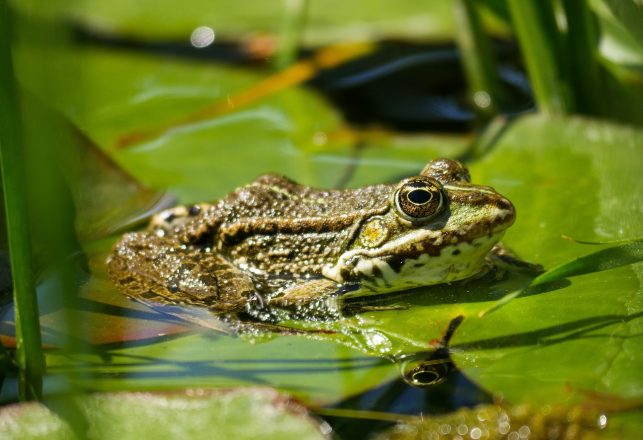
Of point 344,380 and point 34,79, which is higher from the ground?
point 34,79

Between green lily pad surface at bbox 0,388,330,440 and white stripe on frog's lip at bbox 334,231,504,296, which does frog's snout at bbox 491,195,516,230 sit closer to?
white stripe on frog's lip at bbox 334,231,504,296

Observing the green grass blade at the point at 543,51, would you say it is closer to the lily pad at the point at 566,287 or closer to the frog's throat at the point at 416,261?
the lily pad at the point at 566,287

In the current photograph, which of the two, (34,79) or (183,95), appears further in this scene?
(183,95)

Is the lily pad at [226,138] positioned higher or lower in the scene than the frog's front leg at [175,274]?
higher

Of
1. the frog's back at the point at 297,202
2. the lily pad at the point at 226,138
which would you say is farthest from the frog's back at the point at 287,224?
the lily pad at the point at 226,138

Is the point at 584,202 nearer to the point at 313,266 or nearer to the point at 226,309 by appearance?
the point at 313,266

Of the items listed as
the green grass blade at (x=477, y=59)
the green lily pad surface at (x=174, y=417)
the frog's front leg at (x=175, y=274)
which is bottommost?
the green lily pad surface at (x=174, y=417)

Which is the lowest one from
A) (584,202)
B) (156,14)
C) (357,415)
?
(357,415)

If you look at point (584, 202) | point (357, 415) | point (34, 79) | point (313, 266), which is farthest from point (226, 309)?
point (34, 79)
